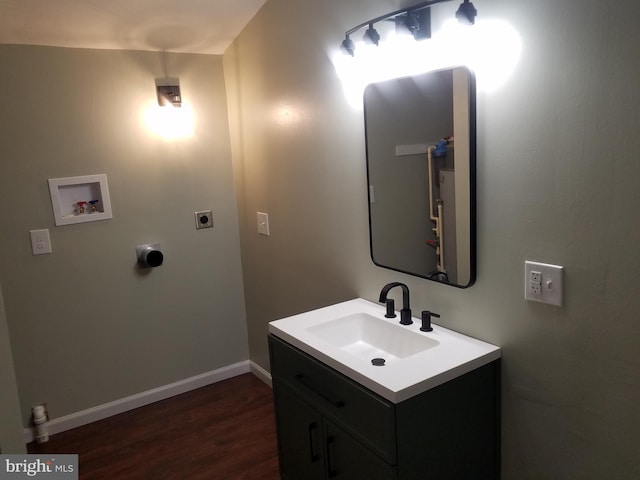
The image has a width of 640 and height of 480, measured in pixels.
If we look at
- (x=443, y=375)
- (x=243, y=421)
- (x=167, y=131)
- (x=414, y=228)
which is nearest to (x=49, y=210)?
(x=167, y=131)

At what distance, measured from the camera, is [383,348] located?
192cm

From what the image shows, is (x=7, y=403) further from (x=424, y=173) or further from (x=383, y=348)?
(x=424, y=173)

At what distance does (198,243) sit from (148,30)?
1227 mm

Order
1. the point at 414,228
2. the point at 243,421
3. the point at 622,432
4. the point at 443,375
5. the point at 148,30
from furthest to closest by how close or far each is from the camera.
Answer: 1. the point at 243,421
2. the point at 148,30
3. the point at 414,228
4. the point at 443,375
5. the point at 622,432

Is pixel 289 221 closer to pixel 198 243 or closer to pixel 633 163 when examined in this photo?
pixel 198 243

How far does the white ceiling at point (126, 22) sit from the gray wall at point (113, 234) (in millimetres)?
98

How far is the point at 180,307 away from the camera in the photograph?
308 cm

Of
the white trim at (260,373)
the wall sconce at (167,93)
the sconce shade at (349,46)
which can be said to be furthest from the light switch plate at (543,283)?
the wall sconce at (167,93)

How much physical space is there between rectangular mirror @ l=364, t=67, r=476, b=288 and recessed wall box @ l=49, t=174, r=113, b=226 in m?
1.56

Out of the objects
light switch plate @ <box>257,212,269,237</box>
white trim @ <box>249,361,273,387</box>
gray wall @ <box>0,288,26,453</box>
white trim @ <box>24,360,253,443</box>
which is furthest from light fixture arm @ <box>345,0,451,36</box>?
white trim @ <box>24,360,253,443</box>

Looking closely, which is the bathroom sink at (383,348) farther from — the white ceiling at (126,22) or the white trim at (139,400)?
the white ceiling at (126,22)

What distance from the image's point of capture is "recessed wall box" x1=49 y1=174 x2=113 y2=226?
2.61 meters

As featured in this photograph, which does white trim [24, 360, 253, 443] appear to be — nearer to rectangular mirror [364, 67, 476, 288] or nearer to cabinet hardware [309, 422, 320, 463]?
cabinet hardware [309, 422, 320, 463]

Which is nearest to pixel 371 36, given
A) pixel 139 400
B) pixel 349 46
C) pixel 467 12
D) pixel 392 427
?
pixel 349 46
